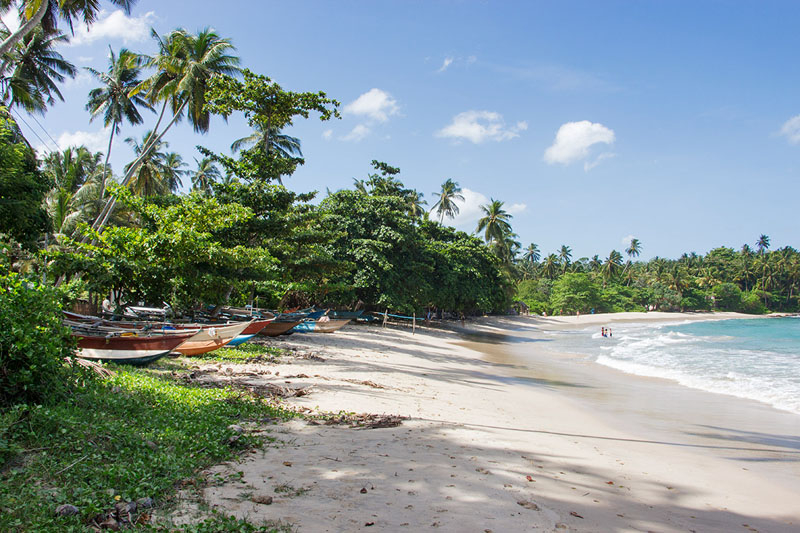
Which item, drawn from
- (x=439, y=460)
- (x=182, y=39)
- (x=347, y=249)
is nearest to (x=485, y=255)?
(x=347, y=249)

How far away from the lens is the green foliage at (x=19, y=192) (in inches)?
522

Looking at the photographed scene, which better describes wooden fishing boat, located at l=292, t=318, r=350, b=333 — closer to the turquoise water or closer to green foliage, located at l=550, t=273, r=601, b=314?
the turquoise water

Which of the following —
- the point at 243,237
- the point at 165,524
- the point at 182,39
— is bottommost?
the point at 165,524

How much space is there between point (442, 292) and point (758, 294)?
8651cm

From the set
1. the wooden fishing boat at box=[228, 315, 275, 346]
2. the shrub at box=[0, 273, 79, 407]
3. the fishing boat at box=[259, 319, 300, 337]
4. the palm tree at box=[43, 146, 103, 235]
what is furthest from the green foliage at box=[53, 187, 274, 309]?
the palm tree at box=[43, 146, 103, 235]

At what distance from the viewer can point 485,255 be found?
143 feet

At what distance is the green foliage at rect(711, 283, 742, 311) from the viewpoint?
88125 mm

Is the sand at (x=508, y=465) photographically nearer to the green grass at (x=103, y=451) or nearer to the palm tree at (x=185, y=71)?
the green grass at (x=103, y=451)

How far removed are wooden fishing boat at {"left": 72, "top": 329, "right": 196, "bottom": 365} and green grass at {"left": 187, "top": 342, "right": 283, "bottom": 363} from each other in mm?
1824

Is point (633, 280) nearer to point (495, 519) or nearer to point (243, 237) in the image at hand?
point (243, 237)

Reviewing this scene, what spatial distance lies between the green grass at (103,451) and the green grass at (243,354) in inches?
215

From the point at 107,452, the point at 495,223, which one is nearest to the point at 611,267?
the point at 495,223

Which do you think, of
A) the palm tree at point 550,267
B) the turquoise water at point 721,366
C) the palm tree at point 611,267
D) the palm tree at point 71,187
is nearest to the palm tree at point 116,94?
the palm tree at point 71,187

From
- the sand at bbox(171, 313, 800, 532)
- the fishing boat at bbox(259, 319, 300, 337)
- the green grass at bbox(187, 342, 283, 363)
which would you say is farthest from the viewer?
the fishing boat at bbox(259, 319, 300, 337)
